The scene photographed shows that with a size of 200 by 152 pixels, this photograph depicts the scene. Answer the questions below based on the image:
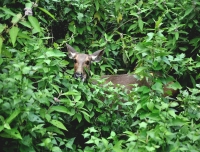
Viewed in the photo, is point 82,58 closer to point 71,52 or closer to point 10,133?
point 71,52

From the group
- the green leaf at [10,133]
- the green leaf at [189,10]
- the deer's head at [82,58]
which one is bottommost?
the deer's head at [82,58]

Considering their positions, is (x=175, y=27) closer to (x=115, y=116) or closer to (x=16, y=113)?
(x=115, y=116)

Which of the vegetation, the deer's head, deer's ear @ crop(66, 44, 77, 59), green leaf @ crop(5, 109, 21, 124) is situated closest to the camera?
green leaf @ crop(5, 109, 21, 124)

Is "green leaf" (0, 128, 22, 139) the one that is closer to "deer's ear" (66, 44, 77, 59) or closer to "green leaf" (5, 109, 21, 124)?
"green leaf" (5, 109, 21, 124)

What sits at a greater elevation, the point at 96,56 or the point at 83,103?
the point at 83,103

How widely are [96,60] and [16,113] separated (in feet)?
12.2

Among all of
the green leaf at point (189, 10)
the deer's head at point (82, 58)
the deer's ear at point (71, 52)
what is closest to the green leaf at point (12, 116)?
the deer's head at point (82, 58)

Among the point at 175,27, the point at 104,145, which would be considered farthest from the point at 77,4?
the point at 104,145

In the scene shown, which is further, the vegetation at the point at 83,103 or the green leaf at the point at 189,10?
the green leaf at the point at 189,10

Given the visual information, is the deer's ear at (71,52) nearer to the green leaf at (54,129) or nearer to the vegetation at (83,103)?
the vegetation at (83,103)

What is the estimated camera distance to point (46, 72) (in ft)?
15.6

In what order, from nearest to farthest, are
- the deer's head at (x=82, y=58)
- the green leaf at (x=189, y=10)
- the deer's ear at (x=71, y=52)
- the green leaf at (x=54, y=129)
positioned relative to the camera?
1. the green leaf at (x=54, y=129)
2. the green leaf at (x=189, y=10)
3. the deer's head at (x=82, y=58)
4. the deer's ear at (x=71, y=52)

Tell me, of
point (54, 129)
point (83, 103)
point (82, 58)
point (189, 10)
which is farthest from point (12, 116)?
point (189, 10)

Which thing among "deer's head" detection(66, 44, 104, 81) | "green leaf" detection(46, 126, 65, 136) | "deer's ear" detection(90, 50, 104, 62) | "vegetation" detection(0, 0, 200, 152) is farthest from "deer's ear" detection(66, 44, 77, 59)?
"green leaf" detection(46, 126, 65, 136)
